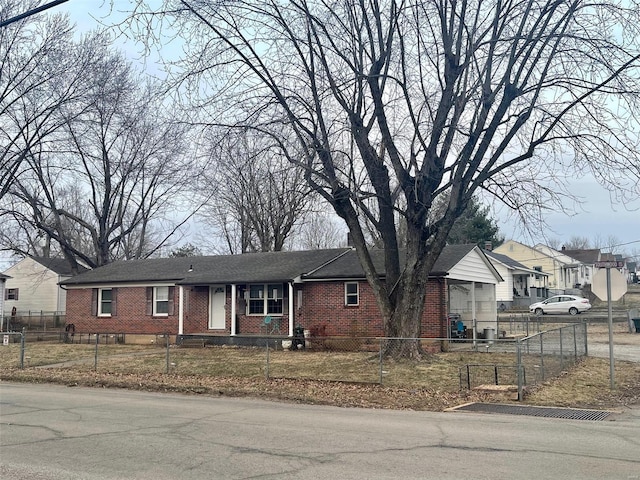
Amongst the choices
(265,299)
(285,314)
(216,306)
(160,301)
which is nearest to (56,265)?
(160,301)

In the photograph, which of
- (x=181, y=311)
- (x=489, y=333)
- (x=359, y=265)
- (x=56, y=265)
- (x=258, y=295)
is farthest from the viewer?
(x=56, y=265)

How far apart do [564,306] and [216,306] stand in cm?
2887

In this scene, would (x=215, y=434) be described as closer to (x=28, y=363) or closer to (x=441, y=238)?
(x=441, y=238)

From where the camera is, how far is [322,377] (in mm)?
15820

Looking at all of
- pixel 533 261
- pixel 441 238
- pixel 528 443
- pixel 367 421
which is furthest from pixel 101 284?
pixel 533 261

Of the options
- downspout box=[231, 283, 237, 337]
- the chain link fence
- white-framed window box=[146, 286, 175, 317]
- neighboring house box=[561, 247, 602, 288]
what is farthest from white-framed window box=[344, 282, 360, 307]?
neighboring house box=[561, 247, 602, 288]

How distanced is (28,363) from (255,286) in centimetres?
1017

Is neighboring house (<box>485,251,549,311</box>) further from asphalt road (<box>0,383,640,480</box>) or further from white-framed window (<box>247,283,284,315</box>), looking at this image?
asphalt road (<box>0,383,640,480</box>)

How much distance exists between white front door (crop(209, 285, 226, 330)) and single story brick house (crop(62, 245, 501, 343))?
0.05m

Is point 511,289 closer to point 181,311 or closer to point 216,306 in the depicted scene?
point 216,306

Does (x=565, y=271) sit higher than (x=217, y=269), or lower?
higher

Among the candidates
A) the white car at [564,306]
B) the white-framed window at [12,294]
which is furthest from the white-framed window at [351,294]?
the white-framed window at [12,294]

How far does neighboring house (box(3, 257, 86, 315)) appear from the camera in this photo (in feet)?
169

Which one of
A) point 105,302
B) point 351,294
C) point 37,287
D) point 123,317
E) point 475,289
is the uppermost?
point 37,287
